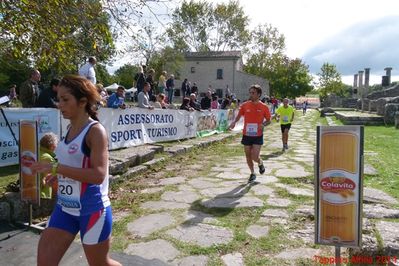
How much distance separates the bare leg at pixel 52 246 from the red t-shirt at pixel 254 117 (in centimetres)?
512

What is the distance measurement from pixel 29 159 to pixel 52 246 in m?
2.47

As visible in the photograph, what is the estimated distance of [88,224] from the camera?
8.38ft

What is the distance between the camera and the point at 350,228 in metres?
3.32

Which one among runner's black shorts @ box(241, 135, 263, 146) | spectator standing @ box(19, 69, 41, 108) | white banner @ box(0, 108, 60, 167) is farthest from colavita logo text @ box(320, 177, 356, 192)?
spectator standing @ box(19, 69, 41, 108)

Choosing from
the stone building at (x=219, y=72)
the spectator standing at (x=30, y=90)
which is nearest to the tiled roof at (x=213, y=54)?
the stone building at (x=219, y=72)

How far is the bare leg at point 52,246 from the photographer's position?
2520mm

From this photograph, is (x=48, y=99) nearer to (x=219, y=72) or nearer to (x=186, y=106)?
(x=186, y=106)

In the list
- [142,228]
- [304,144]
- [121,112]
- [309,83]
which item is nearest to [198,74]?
[309,83]

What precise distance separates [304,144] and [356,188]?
34.8 feet

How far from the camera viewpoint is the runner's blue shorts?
255cm

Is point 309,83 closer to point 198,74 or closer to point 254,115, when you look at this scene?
point 198,74

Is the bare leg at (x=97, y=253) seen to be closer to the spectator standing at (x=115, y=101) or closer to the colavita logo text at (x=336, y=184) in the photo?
the colavita logo text at (x=336, y=184)

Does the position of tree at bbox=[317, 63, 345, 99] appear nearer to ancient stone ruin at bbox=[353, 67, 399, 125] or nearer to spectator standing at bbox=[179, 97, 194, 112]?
ancient stone ruin at bbox=[353, 67, 399, 125]

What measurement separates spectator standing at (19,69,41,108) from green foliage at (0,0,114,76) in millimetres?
1664
